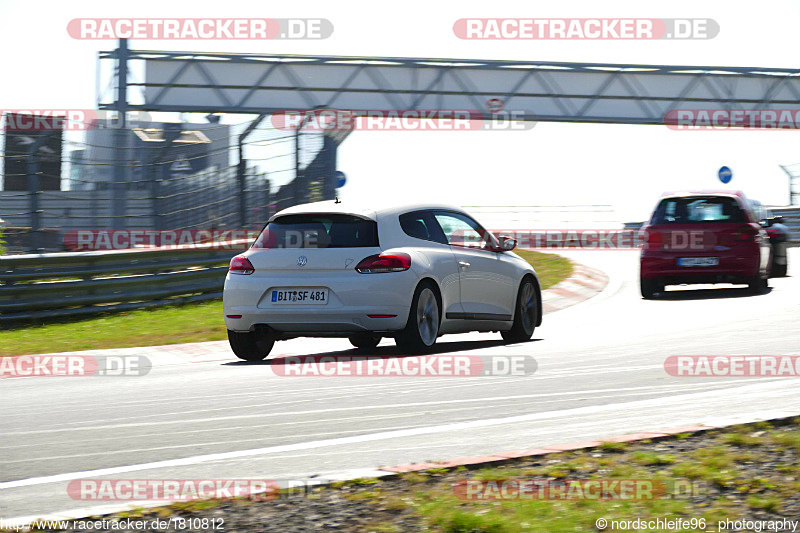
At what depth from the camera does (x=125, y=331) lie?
14234 millimetres

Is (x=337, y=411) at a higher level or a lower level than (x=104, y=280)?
lower

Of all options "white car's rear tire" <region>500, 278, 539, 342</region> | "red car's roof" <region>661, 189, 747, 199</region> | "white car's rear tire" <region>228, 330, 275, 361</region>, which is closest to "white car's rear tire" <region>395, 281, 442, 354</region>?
"white car's rear tire" <region>228, 330, 275, 361</region>

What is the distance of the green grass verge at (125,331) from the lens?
12.9 metres

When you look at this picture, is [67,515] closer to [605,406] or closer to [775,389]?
[605,406]

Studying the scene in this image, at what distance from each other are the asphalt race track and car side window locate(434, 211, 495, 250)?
106cm

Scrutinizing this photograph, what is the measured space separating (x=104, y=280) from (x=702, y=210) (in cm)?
871

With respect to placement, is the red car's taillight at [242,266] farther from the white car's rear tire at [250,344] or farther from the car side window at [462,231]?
the car side window at [462,231]

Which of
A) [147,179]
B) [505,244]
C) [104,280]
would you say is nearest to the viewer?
[505,244]

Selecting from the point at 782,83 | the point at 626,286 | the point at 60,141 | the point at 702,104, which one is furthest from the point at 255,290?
the point at 782,83

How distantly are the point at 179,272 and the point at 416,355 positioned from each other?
7.33 metres

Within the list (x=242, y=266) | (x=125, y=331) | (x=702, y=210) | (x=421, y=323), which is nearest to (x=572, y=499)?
(x=421, y=323)

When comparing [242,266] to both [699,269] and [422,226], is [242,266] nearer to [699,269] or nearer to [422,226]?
[422,226]

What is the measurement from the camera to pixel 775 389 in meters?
7.39

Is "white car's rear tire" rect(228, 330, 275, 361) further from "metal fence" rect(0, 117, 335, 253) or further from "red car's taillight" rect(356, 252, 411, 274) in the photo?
"metal fence" rect(0, 117, 335, 253)
